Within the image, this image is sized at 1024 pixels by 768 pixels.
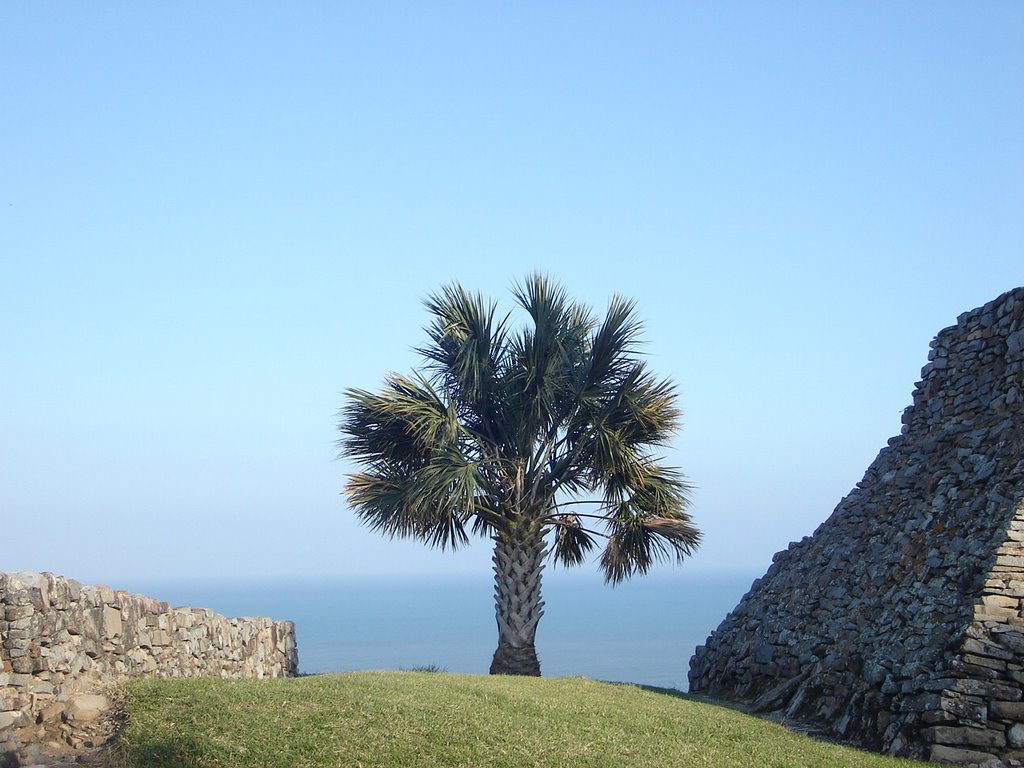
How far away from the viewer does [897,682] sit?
13.0m

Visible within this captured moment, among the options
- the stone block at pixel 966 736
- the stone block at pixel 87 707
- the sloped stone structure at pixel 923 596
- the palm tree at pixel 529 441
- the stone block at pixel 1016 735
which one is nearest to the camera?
the stone block at pixel 87 707

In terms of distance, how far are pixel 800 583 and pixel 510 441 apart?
561 centimetres

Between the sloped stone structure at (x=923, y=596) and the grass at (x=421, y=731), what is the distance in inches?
36.8

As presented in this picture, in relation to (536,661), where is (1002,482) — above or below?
above

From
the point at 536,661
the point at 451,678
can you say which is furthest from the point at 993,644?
the point at 536,661

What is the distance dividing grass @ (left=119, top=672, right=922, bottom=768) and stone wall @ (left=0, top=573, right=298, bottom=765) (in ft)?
1.66

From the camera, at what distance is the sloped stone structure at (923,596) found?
1205 cm

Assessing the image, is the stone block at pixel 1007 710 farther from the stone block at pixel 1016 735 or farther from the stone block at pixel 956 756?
the stone block at pixel 956 756

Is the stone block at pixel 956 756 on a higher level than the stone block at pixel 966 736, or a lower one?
lower

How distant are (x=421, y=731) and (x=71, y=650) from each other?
3752 millimetres

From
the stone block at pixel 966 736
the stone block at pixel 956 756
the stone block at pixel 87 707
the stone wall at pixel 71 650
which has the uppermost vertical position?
the stone wall at pixel 71 650

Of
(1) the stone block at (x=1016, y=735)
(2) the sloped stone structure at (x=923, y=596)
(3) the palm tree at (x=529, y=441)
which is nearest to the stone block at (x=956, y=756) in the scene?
(2) the sloped stone structure at (x=923, y=596)

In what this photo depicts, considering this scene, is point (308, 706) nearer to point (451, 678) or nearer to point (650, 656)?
point (451, 678)

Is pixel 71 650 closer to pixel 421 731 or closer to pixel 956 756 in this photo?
pixel 421 731
